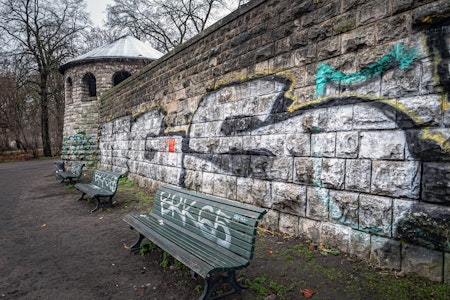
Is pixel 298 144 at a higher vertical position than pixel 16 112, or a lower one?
lower

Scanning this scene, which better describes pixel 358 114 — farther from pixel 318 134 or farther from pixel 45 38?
pixel 45 38

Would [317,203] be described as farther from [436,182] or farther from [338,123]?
[436,182]

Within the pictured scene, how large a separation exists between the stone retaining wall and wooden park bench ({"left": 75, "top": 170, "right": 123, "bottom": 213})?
181 centimetres

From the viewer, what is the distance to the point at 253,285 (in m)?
2.51

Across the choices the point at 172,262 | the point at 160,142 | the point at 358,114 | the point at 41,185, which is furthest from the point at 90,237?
the point at 41,185

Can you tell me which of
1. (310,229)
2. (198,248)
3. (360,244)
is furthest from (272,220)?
(198,248)

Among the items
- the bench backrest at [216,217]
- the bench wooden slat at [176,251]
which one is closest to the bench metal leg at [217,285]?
the bench wooden slat at [176,251]

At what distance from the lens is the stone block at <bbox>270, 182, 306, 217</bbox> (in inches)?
134

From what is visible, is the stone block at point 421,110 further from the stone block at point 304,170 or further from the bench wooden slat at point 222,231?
the bench wooden slat at point 222,231

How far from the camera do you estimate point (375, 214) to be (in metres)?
2.72

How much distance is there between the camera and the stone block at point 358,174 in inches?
109

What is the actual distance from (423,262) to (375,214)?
0.53 metres

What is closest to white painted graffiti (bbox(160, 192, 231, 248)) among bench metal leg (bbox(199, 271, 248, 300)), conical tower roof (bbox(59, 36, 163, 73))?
bench metal leg (bbox(199, 271, 248, 300))

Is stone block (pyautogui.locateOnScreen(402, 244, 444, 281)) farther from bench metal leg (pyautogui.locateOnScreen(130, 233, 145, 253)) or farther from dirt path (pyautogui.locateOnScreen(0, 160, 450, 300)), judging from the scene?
bench metal leg (pyautogui.locateOnScreen(130, 233, 145, 253))
